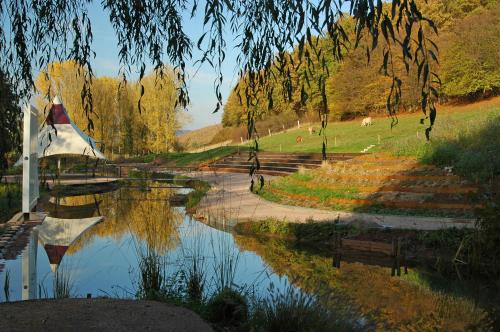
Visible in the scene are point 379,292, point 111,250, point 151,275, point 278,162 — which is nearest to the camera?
point 151,275

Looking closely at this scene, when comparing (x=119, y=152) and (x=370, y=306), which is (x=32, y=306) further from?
(x=119, y=152)

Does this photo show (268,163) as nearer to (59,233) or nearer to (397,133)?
(397,133)

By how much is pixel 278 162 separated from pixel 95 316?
75.8 ft

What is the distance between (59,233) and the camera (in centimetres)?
1060

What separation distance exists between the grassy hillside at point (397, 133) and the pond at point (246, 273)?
7.48 meters

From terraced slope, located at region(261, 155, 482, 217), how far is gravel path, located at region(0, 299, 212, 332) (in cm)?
739

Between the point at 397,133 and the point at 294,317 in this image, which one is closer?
the point at 294,317

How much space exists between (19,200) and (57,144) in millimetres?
5368

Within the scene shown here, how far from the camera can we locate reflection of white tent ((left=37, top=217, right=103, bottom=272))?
847 centimetres

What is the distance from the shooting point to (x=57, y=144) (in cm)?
1933

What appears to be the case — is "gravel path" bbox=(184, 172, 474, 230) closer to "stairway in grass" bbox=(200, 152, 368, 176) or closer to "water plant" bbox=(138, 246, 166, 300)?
"water plant" bbox=(138, 246, 166, 300)

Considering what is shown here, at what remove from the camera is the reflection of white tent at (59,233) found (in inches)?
333

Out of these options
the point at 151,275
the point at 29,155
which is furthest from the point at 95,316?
the point at 29,155

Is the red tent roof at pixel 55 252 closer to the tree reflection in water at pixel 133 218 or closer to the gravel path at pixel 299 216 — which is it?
the tree reflection in water at pixel 133 218
